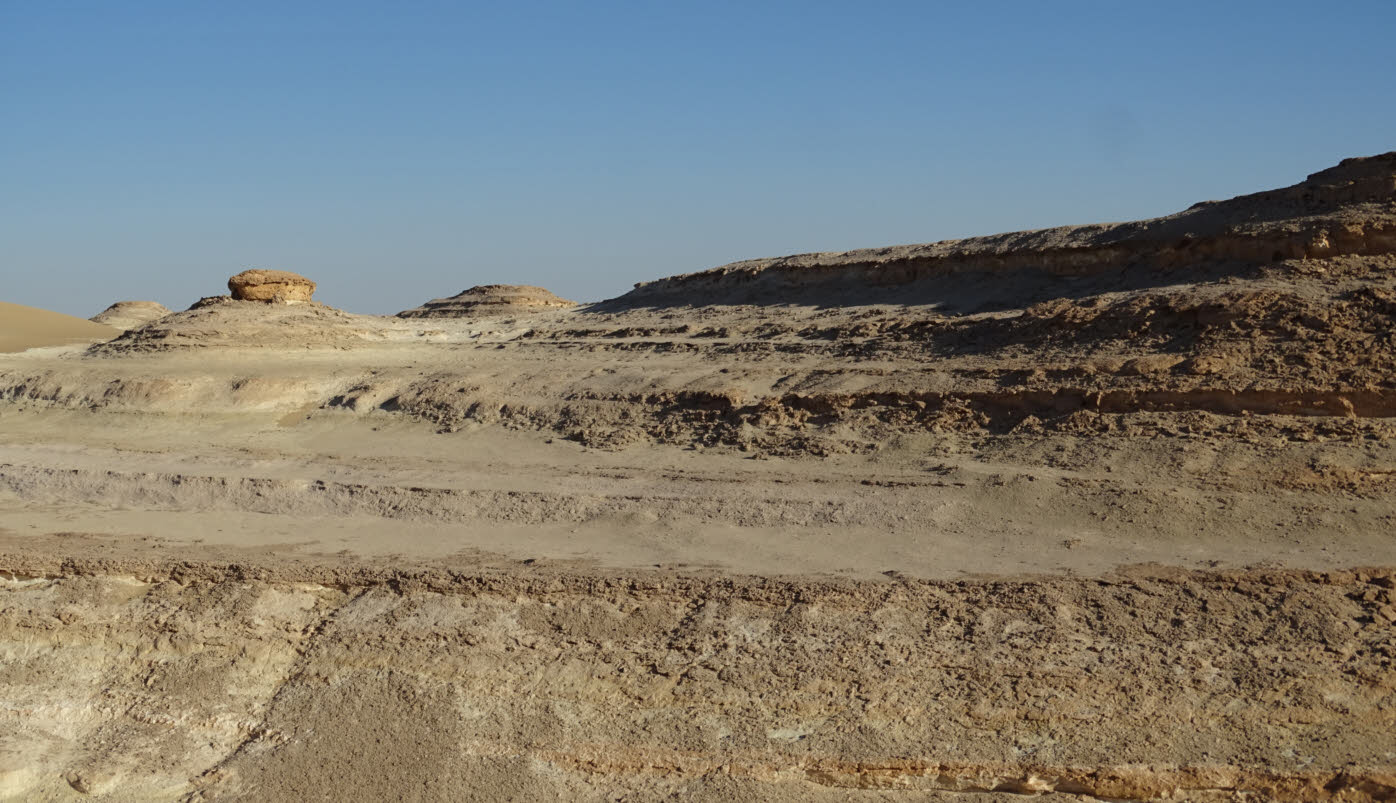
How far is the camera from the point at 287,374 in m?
15.8

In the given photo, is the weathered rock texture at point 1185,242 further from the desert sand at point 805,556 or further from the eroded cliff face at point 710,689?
the eroded cliff face at point 710,689

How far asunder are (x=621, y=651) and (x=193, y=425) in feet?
32.2

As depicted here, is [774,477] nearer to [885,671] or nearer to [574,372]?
[885,671]

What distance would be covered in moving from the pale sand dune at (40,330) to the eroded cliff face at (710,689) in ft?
66.0

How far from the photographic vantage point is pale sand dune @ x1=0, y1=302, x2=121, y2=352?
2608cm

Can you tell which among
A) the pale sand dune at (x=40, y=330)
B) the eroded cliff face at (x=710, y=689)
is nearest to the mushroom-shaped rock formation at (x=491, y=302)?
the pale sand dune at (x=40, y=330)

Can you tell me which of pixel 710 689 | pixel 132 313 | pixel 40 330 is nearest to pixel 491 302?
pixel 40 330

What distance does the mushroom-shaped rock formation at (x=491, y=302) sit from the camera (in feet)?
100

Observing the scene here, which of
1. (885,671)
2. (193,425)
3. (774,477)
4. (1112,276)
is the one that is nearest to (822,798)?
(885,671)

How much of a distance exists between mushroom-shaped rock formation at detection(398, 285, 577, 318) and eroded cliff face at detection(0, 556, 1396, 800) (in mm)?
22155

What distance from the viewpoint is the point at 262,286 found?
20484 mm

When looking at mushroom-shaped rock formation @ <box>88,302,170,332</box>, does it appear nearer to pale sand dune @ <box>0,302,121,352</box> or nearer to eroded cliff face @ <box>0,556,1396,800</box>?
pale sand dune @ <box>0,302,121,352</box>

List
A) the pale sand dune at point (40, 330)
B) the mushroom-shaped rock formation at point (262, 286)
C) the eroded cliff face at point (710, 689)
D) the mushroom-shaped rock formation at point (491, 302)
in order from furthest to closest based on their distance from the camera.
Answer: the mushroom-shaped rock formation at point (491, 302) → the pale sand dune at point (40, 330) → the mushroom-shaped rock formation at point (262, 286) → the eroded cliff face at point (710, 689)

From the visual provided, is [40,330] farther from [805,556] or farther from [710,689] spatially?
Answer: [710,689]
